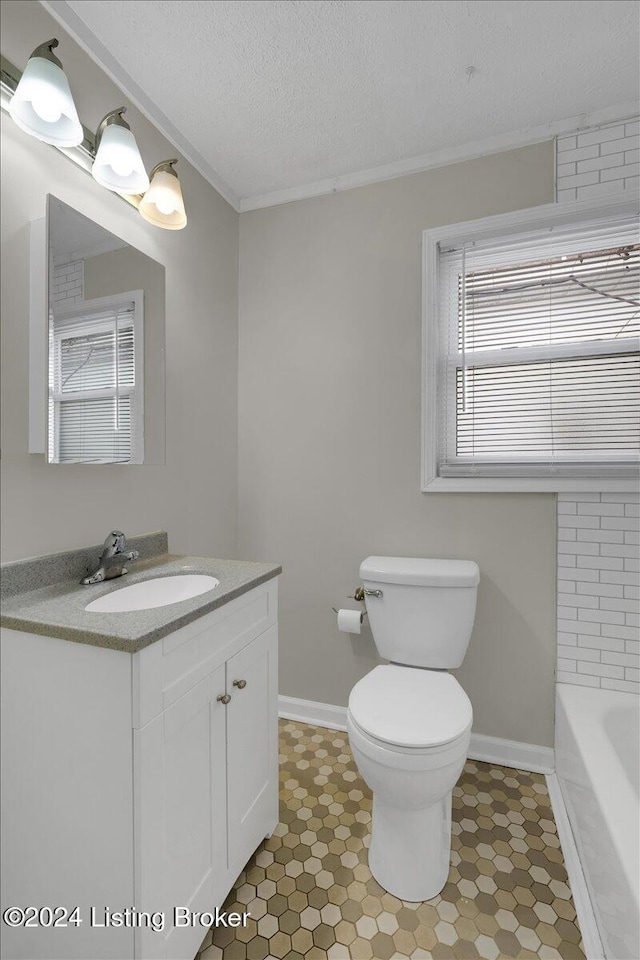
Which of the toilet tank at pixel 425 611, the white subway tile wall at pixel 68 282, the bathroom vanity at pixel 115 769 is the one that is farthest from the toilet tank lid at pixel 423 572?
the white subway tile wall at pixel 68 282

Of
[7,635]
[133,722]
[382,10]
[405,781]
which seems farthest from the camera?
[382,10]

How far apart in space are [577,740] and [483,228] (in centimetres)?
193

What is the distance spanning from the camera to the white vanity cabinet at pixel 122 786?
3.13 feet

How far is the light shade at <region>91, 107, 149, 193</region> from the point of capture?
1.40 meters

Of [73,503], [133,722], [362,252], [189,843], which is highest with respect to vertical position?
[362,252]

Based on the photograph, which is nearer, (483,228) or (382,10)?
(382,10)

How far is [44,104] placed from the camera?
3.92 feet

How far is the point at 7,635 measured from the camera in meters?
1.08

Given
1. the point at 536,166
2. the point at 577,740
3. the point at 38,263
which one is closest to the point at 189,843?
the point at 577,740

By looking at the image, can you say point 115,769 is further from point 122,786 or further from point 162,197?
point 162,197

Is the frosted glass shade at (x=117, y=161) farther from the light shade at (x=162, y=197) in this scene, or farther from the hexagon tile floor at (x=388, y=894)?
the hexagon tile floor at (x=388, y=894)

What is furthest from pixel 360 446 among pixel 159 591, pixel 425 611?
pixel 159 591

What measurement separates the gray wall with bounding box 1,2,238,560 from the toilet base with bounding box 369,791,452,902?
1210mm

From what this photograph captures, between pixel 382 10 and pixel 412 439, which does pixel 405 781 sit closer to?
pixel 412 439
